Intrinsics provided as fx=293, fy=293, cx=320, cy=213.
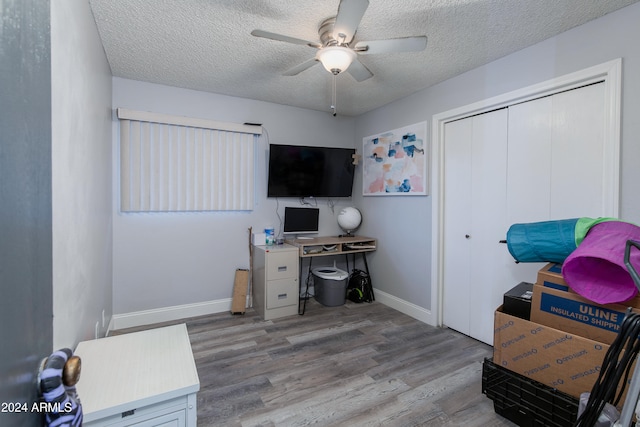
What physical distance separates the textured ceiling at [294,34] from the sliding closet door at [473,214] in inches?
23.9

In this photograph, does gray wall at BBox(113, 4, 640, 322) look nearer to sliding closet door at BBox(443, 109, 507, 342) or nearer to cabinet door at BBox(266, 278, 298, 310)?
sliding closet door at BBox(443, 109, 507, 342)

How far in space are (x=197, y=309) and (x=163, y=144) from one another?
1806mm

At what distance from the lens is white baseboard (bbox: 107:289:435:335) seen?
2.90m

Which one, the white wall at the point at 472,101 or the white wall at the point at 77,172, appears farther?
the white wall at the point at 472,101

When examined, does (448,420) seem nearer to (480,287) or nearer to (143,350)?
(480,287)

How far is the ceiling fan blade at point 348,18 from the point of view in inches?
57.9

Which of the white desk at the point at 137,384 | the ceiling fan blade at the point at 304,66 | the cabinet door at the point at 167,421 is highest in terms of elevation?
the ceiling fan blade at the point at 304,66

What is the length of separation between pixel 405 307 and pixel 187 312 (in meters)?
2.43

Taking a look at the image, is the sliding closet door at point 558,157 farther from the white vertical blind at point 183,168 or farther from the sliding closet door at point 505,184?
the white vertical blind at point 183,168

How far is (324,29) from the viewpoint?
195 cm

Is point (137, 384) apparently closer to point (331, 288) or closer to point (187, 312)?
point (187, 312)

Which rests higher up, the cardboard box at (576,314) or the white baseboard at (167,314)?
the cardboard box at (576,314)

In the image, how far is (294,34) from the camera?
6.87 feet

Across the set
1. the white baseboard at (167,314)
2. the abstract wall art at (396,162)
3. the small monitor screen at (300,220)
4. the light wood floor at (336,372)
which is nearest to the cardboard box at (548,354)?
the light wood floor at (336,372)
